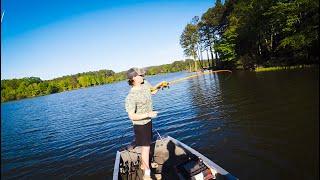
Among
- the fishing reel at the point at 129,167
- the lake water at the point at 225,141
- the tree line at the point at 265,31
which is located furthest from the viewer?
the tree line at the point at 265,31

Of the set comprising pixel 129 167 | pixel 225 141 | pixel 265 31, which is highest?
pixel 265 31

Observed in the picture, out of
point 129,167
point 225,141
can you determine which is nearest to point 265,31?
point 225,141

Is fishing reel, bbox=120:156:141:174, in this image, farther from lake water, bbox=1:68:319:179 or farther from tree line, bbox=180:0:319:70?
tree line, bbox=180:0:319:70

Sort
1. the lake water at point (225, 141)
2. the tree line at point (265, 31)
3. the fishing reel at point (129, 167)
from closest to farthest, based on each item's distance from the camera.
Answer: the fishing reel at point (129, 167)
the lake water at point (225, 141)
the tree line at point (265, 31)

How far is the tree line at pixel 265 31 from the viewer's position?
37125 mm

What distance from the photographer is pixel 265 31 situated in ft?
167

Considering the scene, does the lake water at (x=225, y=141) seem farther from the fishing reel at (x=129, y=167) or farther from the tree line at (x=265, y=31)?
the tree line at (x=265, y=31)

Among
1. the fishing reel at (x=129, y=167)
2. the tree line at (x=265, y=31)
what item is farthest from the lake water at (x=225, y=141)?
the tree line at (x=265, y=31)

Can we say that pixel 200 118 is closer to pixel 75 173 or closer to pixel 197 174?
pixel 75 173

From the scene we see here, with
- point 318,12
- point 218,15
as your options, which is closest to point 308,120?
point 318,12

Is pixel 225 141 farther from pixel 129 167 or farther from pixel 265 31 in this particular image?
pixel 265 31

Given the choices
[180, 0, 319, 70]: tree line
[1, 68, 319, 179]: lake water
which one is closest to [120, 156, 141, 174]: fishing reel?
[1, 68, 319, 179]: lake water

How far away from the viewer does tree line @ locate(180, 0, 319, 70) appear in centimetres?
3712

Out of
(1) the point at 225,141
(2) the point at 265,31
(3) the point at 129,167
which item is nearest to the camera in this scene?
(3) the point at 129,167
